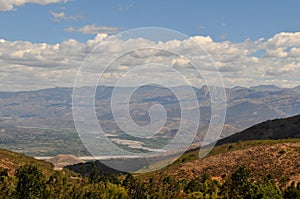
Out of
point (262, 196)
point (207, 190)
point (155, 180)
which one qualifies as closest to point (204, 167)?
point (155, 180)

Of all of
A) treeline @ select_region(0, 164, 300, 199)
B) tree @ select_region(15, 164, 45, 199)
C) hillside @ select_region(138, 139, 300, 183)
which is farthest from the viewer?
hillside @ select_region(138, 139, 300, 183)

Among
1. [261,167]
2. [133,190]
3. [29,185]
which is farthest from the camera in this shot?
[261,167]

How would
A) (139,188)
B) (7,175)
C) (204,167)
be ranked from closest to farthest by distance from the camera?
(139,188), (7,175), (204,167)

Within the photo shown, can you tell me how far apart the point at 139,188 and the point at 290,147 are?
9049 centimetres

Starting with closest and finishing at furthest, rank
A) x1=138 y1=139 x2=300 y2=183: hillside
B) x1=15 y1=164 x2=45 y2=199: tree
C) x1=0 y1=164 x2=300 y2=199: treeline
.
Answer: x1=0 y1=164 x2=300 y2=199: treeline, x1=15 y1=164 x2=45 y2=199: tree, x1=138 y1=139 x2=300 y2=183: hillside

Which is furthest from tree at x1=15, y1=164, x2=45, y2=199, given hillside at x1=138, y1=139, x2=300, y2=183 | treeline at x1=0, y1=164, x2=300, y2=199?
hillside at x1=138, y1=139, x2=300, y2=183

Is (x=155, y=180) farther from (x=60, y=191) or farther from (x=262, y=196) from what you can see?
(x=262, y=196)

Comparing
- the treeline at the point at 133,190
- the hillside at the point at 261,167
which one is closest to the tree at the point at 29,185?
the treeline at the point at 133,190

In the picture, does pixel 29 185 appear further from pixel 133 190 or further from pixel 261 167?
pixel 261 167

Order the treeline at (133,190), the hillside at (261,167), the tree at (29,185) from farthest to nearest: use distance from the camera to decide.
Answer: the hillside at (261,167), the tree at (29,185), the treeline at (133,190)

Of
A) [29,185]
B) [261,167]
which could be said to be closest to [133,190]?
[29,185]

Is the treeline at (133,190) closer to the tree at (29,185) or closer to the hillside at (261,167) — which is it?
the tree at (29,185)

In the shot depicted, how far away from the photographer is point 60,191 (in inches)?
5207

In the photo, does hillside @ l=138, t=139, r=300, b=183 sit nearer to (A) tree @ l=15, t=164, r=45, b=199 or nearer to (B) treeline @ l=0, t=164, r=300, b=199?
(B) treeline @ l=0, t=164, r=300, b=199
